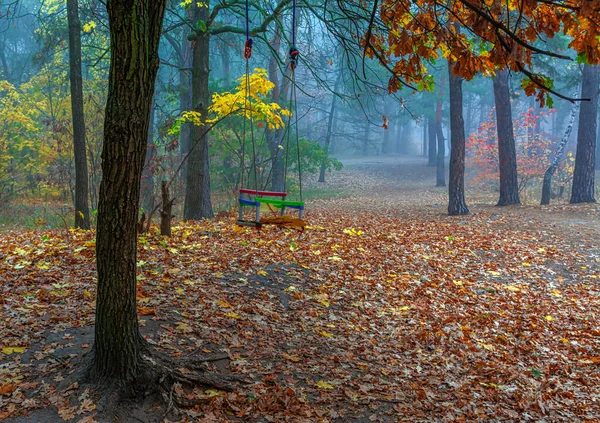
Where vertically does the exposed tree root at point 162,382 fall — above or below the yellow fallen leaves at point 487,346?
above

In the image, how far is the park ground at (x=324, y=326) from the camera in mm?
3715

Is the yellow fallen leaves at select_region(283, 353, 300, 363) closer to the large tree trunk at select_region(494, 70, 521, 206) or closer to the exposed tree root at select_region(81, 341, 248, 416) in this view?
the exposed tree root at select_region(81, 341, 248, 416)

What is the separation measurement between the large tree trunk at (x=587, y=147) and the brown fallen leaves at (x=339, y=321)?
808 cm

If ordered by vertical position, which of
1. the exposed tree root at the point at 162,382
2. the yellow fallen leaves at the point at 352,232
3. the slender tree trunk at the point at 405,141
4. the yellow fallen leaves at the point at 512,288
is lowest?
the yellow fallen leaves at the point at 512,288

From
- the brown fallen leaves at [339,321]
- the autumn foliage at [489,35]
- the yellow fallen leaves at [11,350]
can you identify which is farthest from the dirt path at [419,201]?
the yellow fallen leaves at [11,350]

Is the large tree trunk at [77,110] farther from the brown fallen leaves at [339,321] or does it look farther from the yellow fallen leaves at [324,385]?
the yellow fallen leaves at [324,385]

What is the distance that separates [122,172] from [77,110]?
23.7ft

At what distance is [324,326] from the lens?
18.0 feet

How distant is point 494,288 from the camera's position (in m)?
7.75

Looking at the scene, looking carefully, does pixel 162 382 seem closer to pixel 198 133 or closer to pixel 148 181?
pixel 198 133

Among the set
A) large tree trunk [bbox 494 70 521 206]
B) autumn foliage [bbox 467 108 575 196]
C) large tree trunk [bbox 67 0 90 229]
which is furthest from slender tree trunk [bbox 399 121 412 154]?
large tree trunk [bbox 67 0 90 229]

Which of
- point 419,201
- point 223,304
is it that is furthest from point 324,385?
point 419,201

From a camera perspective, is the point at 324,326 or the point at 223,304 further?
the point at 324,326

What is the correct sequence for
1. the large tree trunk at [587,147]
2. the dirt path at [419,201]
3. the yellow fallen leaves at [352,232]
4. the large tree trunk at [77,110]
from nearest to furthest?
the large tree trunk at [77,110] < the yellow fallen leaves at [352,232] < the dirt path at [419,201] < the large tree trunk at [587,147]
